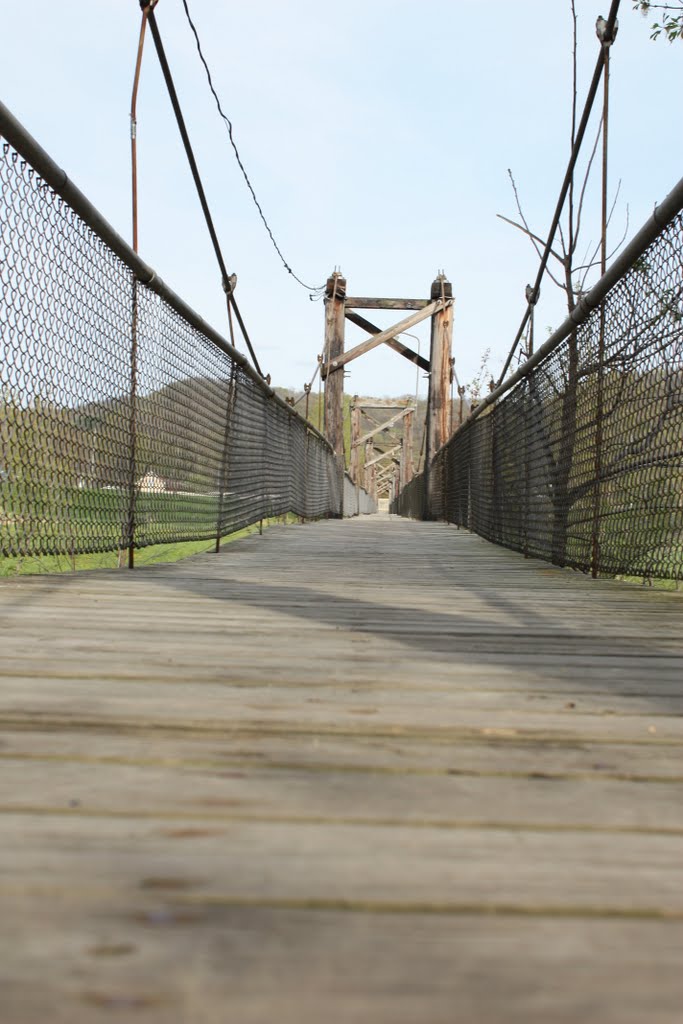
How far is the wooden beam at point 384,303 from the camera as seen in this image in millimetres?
13367

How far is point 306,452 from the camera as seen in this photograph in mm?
9258

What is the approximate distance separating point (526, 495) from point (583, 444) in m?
0.97

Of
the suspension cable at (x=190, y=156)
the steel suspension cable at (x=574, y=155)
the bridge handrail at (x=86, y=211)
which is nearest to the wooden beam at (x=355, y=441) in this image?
the steel suspension cable at (x=574, y=155)

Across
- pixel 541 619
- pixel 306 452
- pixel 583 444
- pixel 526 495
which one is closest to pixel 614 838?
pixel 541 619

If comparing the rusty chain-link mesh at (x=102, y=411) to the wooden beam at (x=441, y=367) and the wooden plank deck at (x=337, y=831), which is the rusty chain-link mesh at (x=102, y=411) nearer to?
the wooden plank deck at (x=337, y=831)

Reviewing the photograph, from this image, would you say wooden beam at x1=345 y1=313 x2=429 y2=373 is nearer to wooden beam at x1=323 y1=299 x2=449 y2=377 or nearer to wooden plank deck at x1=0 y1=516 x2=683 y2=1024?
wooden beam at x1=323 y1=299 x2=449 y2=377

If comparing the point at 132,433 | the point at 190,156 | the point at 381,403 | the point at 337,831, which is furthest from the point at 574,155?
the point at 381,403

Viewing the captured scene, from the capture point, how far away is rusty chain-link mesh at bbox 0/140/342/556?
2152 mm

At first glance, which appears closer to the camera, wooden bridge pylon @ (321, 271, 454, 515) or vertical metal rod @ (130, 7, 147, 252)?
vertical metal rod @ (130, 7, 147, 252)

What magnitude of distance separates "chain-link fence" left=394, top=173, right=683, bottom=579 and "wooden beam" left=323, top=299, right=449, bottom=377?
23.9 feet

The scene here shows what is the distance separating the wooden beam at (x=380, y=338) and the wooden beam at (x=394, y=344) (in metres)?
0.45

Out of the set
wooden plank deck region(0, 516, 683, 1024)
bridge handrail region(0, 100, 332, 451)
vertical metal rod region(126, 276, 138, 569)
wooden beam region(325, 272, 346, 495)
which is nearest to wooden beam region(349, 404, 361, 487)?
wooden beam region(325, 272, 346, 495)

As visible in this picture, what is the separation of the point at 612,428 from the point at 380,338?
960 centimetres

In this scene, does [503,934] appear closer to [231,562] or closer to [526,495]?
[231,562]
